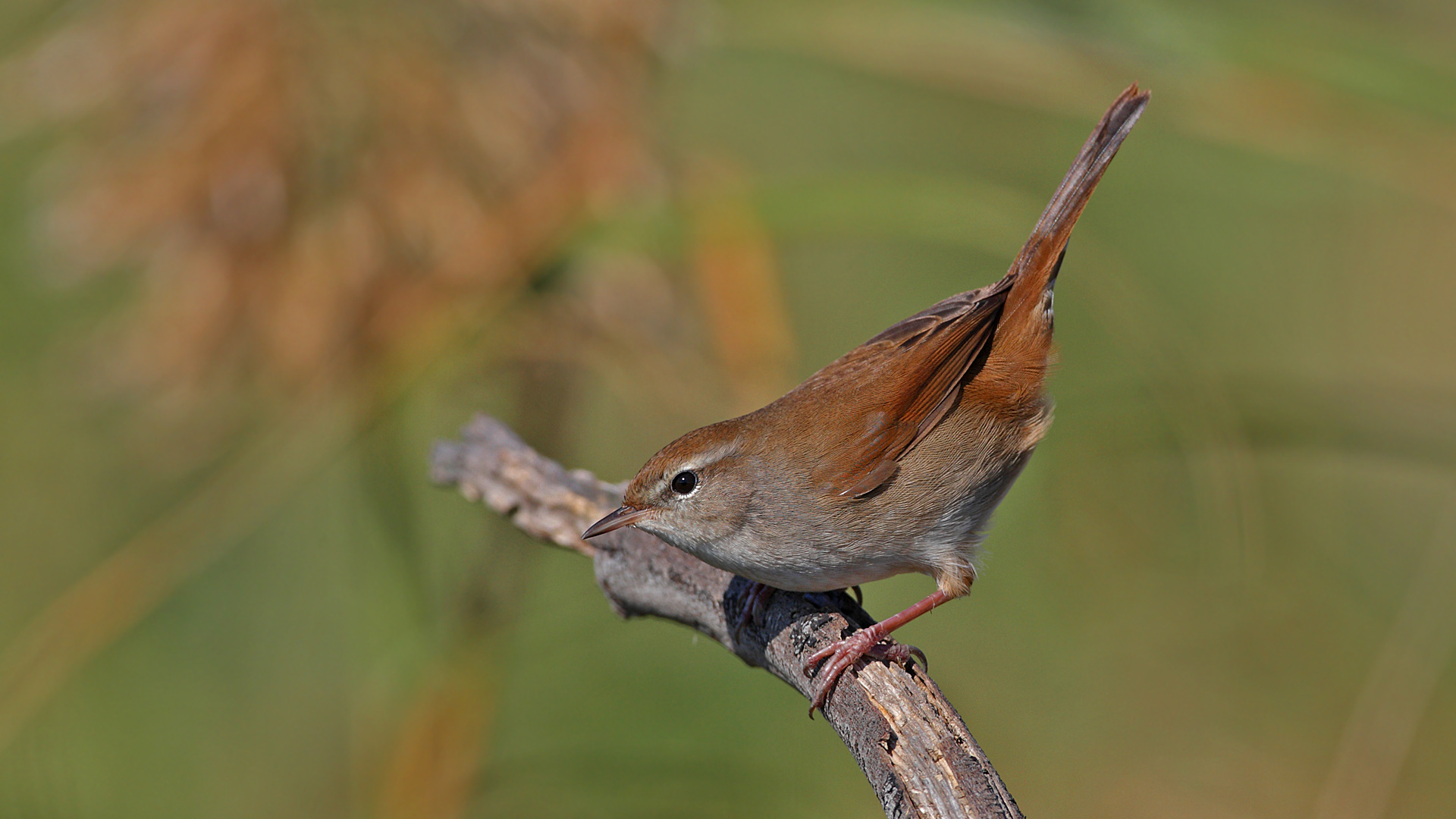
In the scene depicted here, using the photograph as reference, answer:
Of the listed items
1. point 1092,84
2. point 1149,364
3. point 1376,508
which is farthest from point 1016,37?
point 1376,508

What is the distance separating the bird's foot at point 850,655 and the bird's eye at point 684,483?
47 cm

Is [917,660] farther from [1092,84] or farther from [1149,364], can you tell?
[1092,84]

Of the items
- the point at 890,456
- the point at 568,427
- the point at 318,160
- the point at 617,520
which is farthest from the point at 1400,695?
the point at 318,160

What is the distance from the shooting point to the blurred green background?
2.89m

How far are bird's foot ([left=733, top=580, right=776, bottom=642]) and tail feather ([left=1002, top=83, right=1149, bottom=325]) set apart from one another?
89cm

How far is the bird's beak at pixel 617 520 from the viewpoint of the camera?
97.7 inches

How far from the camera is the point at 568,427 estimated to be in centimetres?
380

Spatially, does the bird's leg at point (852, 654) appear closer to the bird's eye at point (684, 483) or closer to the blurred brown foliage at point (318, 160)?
the bird's eye at point (684, 483)

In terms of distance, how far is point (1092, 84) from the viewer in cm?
355

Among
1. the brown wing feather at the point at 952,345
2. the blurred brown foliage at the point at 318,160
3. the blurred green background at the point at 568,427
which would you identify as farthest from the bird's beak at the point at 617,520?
the blurred brown foliage at the point at 318,160

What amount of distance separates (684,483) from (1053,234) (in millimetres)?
1126

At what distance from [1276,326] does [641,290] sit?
3.53m

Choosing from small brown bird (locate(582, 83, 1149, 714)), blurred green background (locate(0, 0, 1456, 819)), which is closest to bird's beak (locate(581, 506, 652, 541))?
small brown bird (locate(582, 83, 1149, 714))

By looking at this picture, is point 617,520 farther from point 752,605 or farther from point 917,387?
point 917,387
